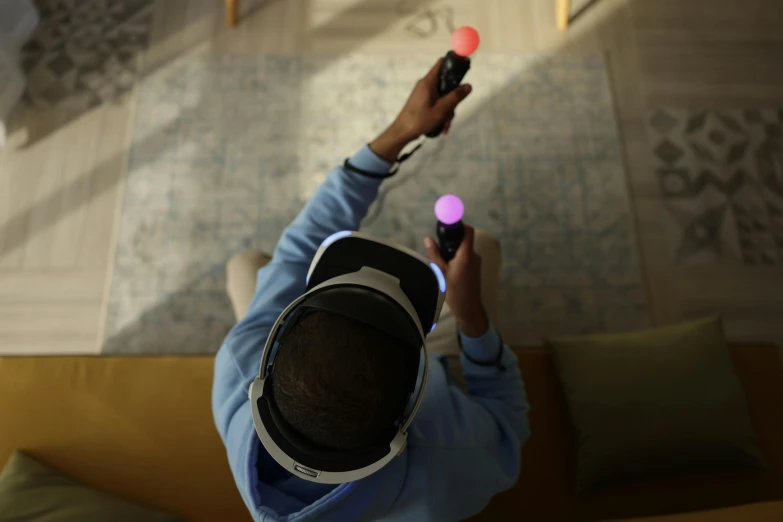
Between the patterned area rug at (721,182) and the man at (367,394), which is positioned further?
the patterned area rug at (721,182)

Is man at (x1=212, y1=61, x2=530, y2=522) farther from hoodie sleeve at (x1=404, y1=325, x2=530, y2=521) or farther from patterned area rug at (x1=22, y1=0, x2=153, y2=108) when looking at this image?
patterned area rug at (x1=22, y1=0, x2=153, y2=108)

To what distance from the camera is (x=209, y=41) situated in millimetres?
1822

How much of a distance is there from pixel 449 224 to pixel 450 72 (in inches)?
10.0

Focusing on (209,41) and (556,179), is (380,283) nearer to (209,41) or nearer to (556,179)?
(556,179)

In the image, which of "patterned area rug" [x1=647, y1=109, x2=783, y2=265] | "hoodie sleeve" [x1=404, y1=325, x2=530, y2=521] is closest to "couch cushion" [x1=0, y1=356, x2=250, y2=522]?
"hoodie sleeve" [x1=404, y1=325, x2=530, y2=521]

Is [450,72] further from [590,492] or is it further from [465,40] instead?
[590,492]

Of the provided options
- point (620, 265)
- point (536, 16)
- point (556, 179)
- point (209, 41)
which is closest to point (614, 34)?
point (536, 16)

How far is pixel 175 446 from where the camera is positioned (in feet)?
3.74

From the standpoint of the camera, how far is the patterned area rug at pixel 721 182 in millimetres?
1665

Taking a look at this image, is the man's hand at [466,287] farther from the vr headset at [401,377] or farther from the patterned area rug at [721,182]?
the patterned area rug at [721,182]

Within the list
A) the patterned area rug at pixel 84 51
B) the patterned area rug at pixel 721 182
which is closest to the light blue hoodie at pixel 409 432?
the patterned area rug at pixel 721 182

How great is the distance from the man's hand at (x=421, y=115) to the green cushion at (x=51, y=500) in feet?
2.70

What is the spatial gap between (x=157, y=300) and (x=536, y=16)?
5.12 ft

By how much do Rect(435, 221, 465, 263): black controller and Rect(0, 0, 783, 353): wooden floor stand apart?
0.99 m
